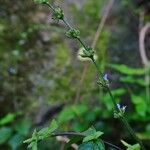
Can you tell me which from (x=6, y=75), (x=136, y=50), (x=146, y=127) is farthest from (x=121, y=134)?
(x=6, y=75)

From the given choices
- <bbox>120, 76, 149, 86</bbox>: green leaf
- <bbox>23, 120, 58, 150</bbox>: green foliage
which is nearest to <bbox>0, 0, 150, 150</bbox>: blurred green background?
<bbox>120, 76, 149, 86</bbox>: green leaf

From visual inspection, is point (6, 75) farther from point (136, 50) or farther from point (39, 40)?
point (136, 50)

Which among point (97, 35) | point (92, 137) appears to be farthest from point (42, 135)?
point (97, 35)

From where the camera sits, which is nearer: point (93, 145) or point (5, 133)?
point (93, 145)

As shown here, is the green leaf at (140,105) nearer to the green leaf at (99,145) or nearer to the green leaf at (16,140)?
the green leaf at (16,140)

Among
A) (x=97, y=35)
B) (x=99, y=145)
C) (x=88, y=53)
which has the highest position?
(x=97, y=35)

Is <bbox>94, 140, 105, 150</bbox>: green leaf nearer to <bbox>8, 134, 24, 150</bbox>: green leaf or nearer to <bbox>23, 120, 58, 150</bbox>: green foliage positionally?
<bbox>23, 120, 58, 150</bbox>: green foliage

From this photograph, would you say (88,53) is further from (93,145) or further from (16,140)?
(16,140)

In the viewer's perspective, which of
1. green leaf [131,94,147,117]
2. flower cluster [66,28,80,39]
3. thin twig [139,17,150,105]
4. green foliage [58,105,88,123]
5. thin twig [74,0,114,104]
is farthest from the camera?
thin twig [74,0,114,104]
